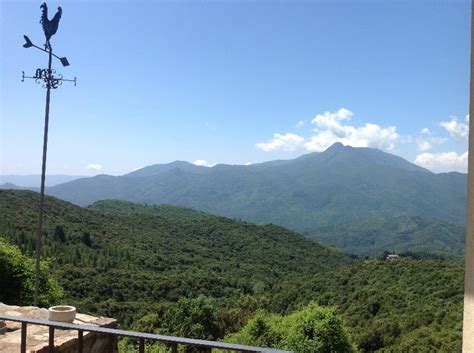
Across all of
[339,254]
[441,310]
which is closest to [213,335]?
[441,310]

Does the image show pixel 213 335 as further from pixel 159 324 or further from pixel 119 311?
pixel 119 311

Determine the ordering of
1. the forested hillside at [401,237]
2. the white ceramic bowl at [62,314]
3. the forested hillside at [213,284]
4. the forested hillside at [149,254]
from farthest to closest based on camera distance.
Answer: the forested hillside at [401,237] < the forested hillside at [149,254] < the forested hillside at [213,284] < the white ceramic bowl at [62,314]

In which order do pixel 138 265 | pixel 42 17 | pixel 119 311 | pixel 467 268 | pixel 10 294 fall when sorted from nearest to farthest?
pixel 467 268 < pixel 42 17 < pixel 10 294 < pixel 119 311 < pixel 138 265

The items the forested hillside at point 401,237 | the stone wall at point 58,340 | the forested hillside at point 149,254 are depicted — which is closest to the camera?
the stone wall at point 58,340

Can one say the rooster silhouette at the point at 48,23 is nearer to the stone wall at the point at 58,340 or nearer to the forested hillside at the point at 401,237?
the stone wall at the point at 58,340

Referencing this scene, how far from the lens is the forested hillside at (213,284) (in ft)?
83.2

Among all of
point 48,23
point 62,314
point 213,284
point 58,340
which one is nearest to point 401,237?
point 213,284

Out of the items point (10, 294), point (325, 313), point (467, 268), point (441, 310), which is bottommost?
point (441, 310)

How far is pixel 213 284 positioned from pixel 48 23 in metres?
40.6

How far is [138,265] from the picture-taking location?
45.0 meters

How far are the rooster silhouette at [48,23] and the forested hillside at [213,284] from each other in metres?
14.8

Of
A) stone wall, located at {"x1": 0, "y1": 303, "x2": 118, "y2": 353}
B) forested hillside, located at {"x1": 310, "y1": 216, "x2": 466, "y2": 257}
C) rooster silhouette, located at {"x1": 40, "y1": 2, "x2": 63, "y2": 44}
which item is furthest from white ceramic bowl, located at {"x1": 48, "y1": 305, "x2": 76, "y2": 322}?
forested hillside, located at {"x1": 310, "y1": 216, "x2": 466, "y2": 257}

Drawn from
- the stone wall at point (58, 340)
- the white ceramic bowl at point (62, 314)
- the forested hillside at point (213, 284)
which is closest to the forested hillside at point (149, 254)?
the forested hillside at point (213, 284)

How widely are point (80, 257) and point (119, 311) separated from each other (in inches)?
359
